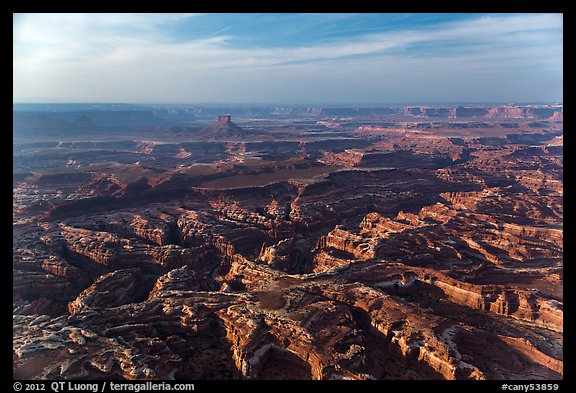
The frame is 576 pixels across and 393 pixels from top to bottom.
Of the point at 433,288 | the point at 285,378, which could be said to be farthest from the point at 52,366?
the point at 433,288

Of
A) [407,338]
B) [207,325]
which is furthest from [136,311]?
[407,338]

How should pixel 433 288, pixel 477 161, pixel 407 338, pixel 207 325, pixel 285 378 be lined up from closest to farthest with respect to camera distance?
1. pixel 285 378
2. pixel 407 338
3. pixel 207 325
4. pixel 433 288
5. pixel 477 161

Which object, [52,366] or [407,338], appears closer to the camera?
[52,366]

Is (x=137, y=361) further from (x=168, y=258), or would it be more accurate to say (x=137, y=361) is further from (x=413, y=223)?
(x=413, y=223)
